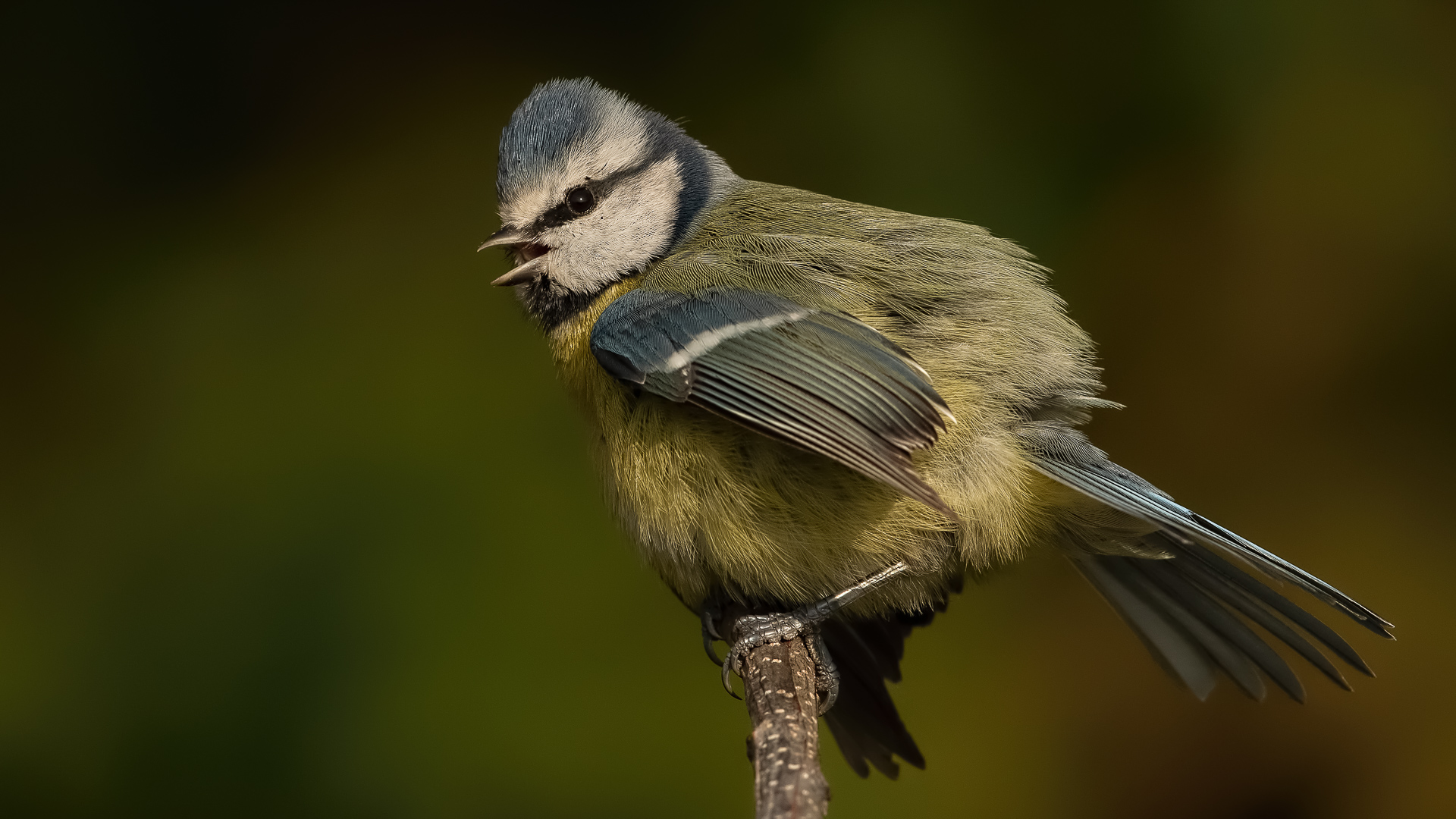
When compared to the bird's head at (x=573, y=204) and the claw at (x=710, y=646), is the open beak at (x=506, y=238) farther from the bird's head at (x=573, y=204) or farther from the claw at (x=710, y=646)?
the claw at (x=710, y=646)

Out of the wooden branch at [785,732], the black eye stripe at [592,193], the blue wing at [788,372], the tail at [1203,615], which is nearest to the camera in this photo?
the wooden branch at [785,732]

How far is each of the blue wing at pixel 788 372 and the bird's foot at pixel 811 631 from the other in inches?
8.0

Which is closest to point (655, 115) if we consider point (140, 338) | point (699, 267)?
point (699, 267)

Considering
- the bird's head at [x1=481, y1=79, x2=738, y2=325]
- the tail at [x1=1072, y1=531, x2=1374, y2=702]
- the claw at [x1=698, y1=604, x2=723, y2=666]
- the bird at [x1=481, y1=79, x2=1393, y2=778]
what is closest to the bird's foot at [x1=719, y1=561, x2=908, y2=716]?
the bird at [x1=481, y1=79, x2=1393, y2=778]

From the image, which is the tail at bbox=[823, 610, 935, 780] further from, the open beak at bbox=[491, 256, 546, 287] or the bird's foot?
the open beak at bbox=[491, 256, 546, 287]

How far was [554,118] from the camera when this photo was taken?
1.51m

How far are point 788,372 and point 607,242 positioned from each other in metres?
0.39

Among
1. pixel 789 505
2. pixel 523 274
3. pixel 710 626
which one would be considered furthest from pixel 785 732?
pixel 523 274

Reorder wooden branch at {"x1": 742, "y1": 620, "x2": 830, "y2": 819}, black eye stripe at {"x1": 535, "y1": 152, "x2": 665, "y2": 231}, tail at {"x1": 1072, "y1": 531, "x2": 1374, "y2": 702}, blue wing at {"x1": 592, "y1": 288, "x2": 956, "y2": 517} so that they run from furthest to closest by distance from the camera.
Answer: black eye stripe at {"x1": 535, "y1": 152, "x2": 665, "y2": 231} → tail at {"x1": 1072, "y1": 531, "x2": 1374, "y2": 702} → blue wing at {"x1": 592, "y1": 288, "x2": 956, "y2": 517} → wooden branch at {"x1": 742, "y1": 620, "x2": 830, "y2": 819}

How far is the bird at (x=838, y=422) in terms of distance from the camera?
4.15 ft

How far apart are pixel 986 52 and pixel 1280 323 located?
0.73 meters

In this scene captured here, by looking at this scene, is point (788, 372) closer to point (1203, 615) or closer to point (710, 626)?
point (710, 626)

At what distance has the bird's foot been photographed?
4.39 feet

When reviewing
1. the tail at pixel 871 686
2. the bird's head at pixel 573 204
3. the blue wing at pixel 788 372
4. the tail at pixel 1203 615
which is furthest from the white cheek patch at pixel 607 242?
the tail at pixel 1203 615
